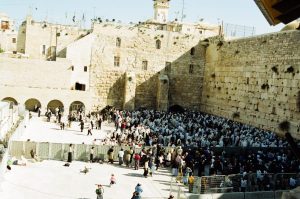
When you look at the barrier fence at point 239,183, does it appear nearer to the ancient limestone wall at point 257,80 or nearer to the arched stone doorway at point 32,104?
the ancient limestone wall at point 257,80

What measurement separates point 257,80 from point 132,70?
11052 millimetres

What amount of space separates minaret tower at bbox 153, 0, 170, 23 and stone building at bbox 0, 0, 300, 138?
2115 centimetres

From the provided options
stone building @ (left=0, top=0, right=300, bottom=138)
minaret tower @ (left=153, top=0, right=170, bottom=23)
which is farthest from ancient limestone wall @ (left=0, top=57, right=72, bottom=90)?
minaret tower @ (left=153, top=0, right=170, bottom=23)

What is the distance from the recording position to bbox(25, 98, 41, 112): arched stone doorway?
30.0 meters

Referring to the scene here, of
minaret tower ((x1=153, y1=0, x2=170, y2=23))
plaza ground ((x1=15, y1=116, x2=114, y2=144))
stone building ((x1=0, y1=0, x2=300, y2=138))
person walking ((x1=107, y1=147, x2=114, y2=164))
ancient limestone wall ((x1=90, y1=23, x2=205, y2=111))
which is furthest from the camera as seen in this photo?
minaret tower ((x1=153, y1=0, x2=170, y2=23))

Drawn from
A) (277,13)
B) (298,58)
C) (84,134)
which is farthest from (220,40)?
(277,13)

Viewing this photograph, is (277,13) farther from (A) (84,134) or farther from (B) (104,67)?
(B) (104,67)

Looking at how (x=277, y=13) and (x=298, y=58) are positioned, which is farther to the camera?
(x=298, y=58)

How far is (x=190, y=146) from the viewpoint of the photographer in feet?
60.5

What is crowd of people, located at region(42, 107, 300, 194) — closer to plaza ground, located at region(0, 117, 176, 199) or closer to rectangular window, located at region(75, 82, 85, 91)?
plaza ground, located at region(0, 117, 176, 199)

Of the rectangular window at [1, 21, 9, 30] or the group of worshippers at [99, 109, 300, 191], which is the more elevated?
the rectangular window at [1, 21, 9, 30]

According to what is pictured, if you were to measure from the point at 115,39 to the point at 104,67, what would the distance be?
236cm

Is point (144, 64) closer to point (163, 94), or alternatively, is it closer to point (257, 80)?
point (163, 94)

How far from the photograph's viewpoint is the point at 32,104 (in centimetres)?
3028
